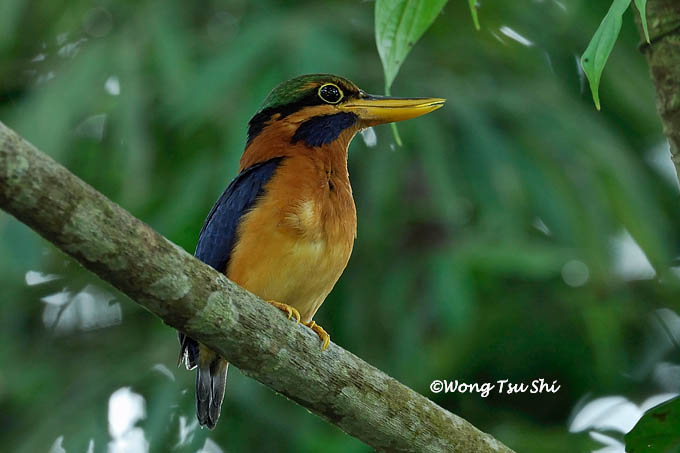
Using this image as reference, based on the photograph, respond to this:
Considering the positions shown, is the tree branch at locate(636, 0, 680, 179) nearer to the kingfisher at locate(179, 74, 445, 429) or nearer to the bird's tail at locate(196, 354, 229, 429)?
the kingfisher at locate(179, 74, 445, 429)

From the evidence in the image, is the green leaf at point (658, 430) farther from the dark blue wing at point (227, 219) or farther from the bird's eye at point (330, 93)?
the bird's eye at point (330, 93)

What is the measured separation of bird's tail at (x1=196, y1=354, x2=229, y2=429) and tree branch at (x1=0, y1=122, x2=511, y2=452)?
104cm

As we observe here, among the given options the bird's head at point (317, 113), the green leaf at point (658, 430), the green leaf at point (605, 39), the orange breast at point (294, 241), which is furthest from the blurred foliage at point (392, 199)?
the green leaf at point (605, 39)

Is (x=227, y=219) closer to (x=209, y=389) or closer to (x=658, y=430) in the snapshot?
(x=209, y=389)

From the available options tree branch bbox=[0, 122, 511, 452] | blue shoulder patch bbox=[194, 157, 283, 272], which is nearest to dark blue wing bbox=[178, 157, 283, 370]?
blue shoulder patch bbox=[194, 157, 283, 272]

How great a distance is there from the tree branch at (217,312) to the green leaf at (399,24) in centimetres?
73

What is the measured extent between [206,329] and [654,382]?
16.9 feet

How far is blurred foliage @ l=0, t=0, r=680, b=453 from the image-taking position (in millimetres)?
5684

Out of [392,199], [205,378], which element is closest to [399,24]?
[205,378]

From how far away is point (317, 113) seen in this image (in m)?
4.13

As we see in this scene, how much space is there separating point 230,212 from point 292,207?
0.36m

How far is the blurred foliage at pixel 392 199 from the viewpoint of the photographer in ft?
18.6

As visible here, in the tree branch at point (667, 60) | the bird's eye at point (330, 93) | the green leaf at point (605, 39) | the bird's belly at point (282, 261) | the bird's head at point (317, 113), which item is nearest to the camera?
the green leaf at point (605, 39)

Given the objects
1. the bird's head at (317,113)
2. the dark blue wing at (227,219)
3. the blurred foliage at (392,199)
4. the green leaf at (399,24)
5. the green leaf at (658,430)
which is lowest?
the blurred foliage at (392,199)
